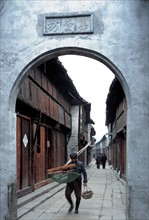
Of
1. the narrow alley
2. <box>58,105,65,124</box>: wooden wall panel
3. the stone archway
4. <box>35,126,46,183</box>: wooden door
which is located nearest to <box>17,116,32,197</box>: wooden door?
the narrow alley

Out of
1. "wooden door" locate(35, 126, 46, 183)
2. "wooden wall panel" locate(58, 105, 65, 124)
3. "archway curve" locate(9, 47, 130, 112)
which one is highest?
"archway curve" locate(9, 47, 130, 112)

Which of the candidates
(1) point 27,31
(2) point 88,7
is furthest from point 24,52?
(2) point 88,7

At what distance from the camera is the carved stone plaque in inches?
328

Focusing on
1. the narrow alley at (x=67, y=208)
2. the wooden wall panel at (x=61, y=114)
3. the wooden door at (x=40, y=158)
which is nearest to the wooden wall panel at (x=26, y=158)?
the narrow alley at (x=67, y=208)

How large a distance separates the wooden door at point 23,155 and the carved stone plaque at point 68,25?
4.54 meters

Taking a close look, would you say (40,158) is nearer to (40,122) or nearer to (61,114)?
(40,122)

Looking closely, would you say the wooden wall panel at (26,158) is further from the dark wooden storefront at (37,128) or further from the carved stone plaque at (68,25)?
the carved stone plaque at (68,25)

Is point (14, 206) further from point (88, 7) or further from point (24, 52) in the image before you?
point (88, 7)

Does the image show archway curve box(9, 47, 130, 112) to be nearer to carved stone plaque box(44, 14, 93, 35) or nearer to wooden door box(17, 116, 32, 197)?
carved stone plaque box(44, 14, 93, 35)

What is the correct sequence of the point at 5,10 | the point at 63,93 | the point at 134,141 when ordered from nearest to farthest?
the point at 134,141
the point at 5,10
the point at 63,93

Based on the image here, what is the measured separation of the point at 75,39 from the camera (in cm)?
A: 833

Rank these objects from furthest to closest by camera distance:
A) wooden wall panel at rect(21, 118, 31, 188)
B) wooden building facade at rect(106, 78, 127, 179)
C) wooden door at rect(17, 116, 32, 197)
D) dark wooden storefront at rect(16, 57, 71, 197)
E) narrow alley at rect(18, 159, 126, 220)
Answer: wooden building facade at rect(106, 78, 127, 179) < wooden wall panel at rect(21, 118, 31, 188) < dark wooden storefront at rect(16, 57, 71, 197) < wooden door at rect(17, 116, 32, 197) < narrow alley at rect(18, 159, 126, 220)

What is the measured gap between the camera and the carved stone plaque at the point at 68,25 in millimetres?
8328

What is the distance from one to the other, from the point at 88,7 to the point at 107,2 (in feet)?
1.50
